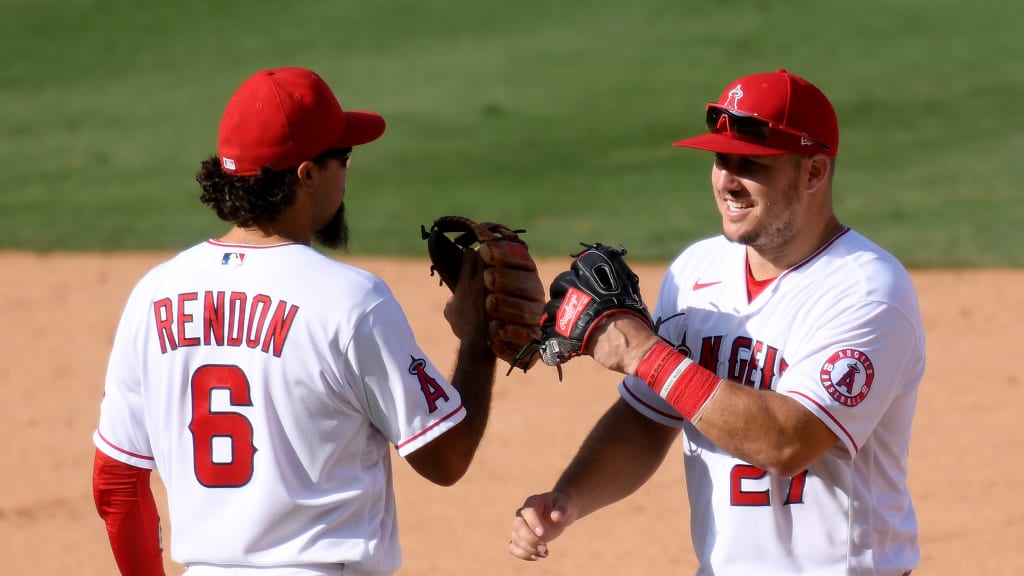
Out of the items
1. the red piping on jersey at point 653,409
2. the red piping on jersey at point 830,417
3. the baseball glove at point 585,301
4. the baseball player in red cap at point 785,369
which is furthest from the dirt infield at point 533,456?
the red piping on jersey at point 830,417

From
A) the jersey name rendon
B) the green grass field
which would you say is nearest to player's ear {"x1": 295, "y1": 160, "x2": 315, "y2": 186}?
the jersey name rendon

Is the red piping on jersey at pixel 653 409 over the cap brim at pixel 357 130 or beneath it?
beneath

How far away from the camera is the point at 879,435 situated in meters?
3.20

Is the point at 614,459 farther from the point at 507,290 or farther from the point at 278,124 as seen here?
the point at 278,124

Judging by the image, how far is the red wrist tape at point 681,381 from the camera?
3010 mm

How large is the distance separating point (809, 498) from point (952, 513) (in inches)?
143

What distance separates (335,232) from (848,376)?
1319mm

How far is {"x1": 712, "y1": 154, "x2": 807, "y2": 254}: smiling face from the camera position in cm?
327

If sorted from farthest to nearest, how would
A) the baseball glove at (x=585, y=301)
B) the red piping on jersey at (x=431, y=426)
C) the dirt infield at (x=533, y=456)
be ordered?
the dirt infield at (x=533, y=456), the baseball glove at (x=585, y=301), the red piping on jersey at (x=431, y=426)

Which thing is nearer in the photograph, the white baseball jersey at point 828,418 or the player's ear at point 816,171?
the white baseball jersey at point 828,418

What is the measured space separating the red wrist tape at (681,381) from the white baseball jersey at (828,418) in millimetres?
197

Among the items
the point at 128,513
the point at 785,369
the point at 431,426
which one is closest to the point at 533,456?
the point at 128,513

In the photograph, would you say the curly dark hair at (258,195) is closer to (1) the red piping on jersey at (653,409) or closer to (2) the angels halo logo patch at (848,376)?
(1) the red piping on jersey at (653,409)

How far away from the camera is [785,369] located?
319cm
